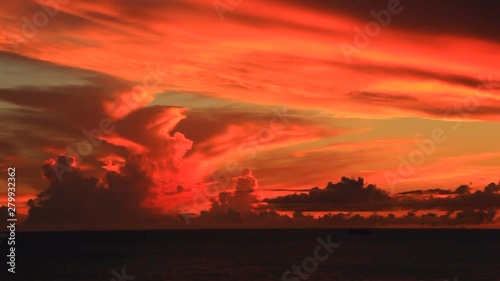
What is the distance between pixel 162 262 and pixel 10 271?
2905 cm

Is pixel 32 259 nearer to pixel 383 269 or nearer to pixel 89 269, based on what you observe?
pixel 89 269

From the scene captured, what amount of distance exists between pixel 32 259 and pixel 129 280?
62438 mm

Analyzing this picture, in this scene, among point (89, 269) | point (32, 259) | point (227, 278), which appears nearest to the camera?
point (227, 278)

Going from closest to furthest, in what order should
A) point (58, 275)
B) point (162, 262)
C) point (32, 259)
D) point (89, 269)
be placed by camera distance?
1. point (58, 275)
2. point (89, 269)
3. point (162, 262)
4. point (32, 259)

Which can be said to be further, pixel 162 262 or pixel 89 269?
pixel 162 262

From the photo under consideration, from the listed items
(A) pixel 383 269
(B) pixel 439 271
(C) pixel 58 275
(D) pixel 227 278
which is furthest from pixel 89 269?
(B) pixel 439 271

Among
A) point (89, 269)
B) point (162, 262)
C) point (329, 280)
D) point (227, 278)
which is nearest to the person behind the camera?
point (329, 280)

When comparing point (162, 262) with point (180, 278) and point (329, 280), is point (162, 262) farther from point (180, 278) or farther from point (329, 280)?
point (329, 280)

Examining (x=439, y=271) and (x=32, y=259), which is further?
(x=32, y=259)

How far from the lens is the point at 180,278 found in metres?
103

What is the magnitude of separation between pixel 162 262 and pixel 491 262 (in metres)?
66.5

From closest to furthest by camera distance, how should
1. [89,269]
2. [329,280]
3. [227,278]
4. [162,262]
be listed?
[329,280]
[227,278]
[89,269]
[162,262]

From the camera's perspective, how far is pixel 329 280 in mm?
97375

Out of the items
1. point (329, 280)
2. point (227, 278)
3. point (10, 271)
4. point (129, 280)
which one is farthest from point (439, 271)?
point (10, 271)
